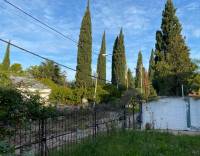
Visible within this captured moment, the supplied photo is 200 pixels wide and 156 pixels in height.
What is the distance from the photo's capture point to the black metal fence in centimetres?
796

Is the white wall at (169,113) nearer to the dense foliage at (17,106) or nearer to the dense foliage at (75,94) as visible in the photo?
the dense foliage at (17,106)

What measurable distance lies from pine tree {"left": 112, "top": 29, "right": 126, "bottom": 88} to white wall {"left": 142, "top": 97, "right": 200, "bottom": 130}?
2717 cm

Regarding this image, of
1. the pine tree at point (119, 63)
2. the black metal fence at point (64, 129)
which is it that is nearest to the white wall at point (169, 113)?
the black metal fence at point (64, 129)

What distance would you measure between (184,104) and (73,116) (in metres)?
12.0

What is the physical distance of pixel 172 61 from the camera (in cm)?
3569

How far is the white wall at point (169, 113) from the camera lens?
20391 mm

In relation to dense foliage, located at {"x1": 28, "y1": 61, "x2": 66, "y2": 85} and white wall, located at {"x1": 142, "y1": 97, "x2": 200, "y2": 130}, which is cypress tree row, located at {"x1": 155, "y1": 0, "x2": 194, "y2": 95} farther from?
dense foliage, located at {"x1": 28, "y1": 61, "x2": 66, "y2": 85}

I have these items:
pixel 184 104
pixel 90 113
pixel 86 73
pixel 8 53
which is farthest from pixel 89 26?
pixel 90 113

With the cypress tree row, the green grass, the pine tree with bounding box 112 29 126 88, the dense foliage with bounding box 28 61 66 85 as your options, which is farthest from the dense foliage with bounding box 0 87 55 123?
the dense foliage with bounding box 28 61 66 85

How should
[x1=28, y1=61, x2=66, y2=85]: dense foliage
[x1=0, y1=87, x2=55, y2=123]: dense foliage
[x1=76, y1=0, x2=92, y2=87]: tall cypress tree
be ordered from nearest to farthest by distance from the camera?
1. [x1=0, y1=87, x2=55, y2=123]: dense foliage
2. [x1=76, y1=0, x2=92, y2=87]: tall cypress tree
3. [x1=28, y1=61, x2=66, y2=85]: dense foliage

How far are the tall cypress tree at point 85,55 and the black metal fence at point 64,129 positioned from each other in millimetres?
20868

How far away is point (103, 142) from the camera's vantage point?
11.7 meters

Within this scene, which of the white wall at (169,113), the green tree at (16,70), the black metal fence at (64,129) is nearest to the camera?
the black metal fence at (64,129)

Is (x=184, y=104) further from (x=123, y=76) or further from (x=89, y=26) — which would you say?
(x=123, y=76)
